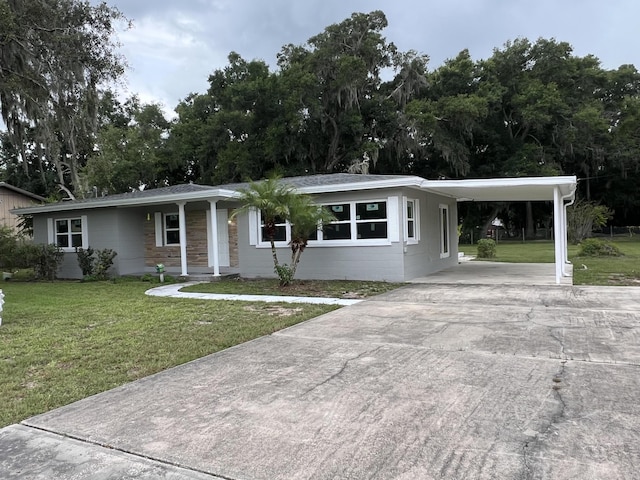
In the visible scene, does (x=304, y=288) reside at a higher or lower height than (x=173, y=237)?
lower

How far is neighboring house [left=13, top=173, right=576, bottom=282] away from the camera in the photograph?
1120 cm

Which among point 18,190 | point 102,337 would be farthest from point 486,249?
point 18,190

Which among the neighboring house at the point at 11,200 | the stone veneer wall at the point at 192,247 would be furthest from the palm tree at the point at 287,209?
the neighboring house at the point at 11,200

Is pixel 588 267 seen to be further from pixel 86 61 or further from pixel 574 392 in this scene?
pixel 86 61

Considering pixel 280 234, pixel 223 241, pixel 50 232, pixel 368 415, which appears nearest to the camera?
pixel 368 415

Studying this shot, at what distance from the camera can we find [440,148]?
28250 mm

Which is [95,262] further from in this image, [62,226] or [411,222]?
[411,222]

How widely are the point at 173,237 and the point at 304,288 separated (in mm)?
6281

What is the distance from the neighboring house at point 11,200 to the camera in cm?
2662

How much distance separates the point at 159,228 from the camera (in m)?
15.1

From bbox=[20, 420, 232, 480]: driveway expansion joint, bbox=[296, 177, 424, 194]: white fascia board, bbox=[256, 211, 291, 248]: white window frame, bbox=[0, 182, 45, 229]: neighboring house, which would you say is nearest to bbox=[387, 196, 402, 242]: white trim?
bbox=[296, 177, 424, 194]: white fascia board

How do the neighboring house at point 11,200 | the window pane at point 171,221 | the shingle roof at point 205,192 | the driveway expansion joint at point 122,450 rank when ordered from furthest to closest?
1. the neighboring house at point 11,200
2. the window pane at point 171,221
3. the shingle roof at point 205,192
4. the driveway expansion joint at point 122,450

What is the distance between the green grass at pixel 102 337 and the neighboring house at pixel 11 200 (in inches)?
785

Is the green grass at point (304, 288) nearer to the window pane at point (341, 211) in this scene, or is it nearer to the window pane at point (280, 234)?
the window pane at point (280, 234)
